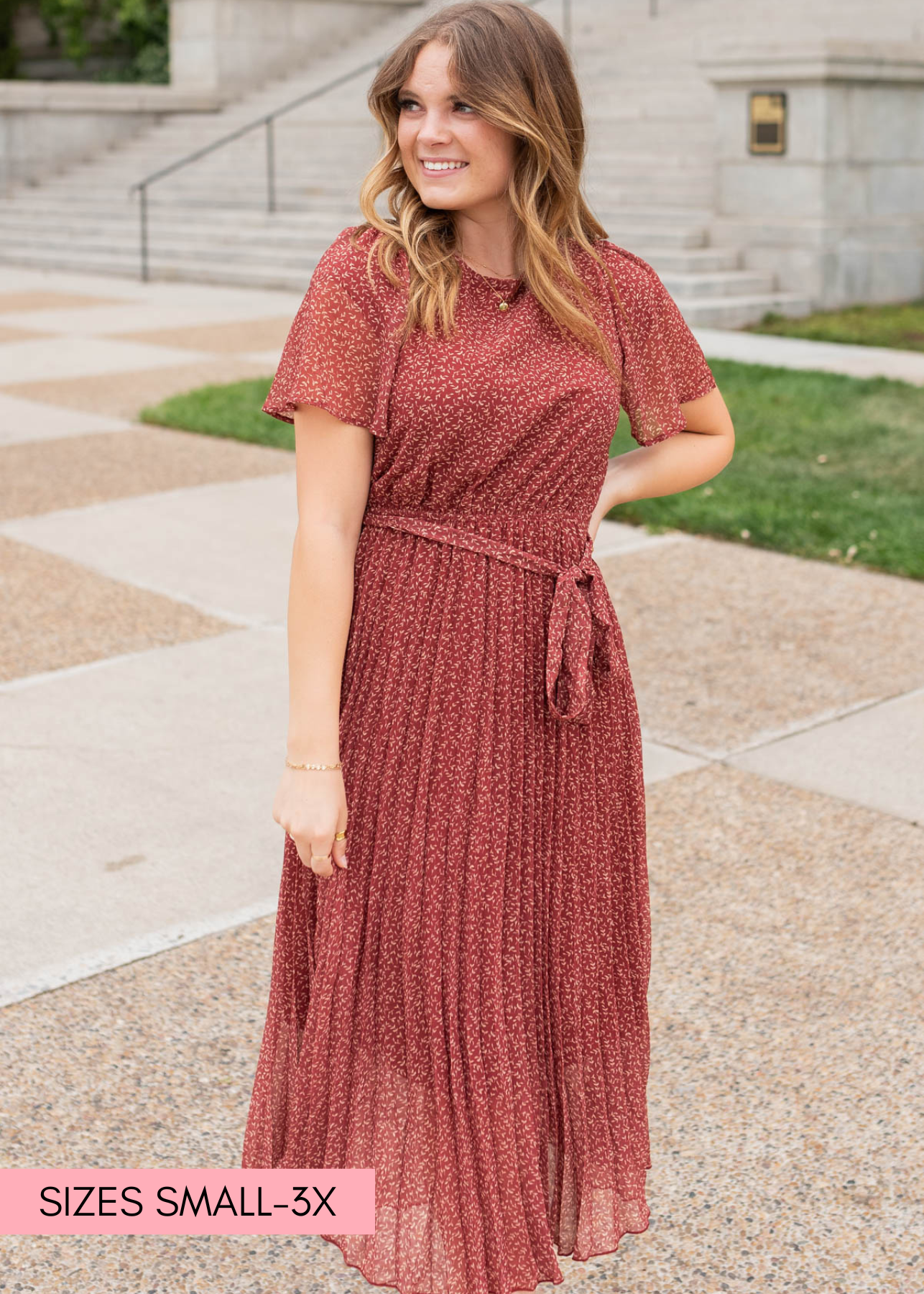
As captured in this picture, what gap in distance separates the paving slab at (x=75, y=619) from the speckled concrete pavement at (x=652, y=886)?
2cm

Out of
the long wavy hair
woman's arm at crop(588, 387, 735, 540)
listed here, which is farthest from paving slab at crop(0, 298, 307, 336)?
the long wavy hair

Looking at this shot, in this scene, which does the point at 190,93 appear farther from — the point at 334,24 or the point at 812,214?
the point at 812,214

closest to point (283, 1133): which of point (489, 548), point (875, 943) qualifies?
point (489, 548)

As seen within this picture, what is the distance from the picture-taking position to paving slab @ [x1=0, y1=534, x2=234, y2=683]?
562 cm

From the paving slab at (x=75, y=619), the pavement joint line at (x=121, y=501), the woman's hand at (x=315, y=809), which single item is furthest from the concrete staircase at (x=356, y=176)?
the woman's hand at (x=315, y=809)

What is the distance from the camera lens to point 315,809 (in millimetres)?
2152

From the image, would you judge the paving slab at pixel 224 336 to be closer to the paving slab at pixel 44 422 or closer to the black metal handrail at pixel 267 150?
the paving slab at pixel 44 422

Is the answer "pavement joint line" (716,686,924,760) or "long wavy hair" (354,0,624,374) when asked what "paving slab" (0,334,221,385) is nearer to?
"pavement joint line" (716,686,924,760)

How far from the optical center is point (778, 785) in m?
4.55

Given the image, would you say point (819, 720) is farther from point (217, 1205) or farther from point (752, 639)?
point (217, 1205)

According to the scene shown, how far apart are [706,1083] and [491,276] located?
170 cm

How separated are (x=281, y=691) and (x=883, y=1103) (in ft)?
8.89

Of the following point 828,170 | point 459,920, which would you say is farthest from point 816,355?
point 459,920

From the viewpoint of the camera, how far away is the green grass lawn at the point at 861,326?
12.7 meters
